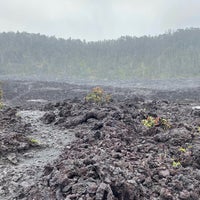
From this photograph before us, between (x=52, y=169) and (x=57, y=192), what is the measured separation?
1835mm

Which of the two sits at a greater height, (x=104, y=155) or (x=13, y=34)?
(x=13, y=34)

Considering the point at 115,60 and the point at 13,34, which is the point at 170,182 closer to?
the point at 115,60

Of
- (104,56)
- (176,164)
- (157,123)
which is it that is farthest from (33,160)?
(104,56)

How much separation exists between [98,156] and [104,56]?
102 meters

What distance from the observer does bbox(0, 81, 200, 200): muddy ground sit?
11484mm

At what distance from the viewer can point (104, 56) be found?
375 ft

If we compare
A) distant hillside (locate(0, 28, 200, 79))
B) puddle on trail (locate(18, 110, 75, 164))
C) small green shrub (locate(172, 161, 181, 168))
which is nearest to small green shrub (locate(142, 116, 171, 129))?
puddle on trail (locate(18, 110, 75, 164))

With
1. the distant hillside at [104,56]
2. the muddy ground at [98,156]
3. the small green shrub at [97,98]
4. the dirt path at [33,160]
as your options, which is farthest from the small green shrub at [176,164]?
the distant hillside at [104,56]

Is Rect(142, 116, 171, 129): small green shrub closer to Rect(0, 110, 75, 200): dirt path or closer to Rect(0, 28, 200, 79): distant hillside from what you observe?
Rect(0, 110, 75, 200): dirt path

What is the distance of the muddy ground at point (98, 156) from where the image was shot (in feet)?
37.7

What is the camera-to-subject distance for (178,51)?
111125mm

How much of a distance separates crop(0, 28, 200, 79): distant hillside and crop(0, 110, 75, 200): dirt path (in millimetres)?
80167

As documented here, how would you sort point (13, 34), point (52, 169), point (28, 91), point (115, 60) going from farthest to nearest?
1. point (13, 34)
2. point (115, 60)
3. point (28, 91)
4. point (52, 169)

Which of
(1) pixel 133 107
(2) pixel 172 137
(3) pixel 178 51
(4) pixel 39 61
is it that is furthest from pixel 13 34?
(2) pixel 172 137
